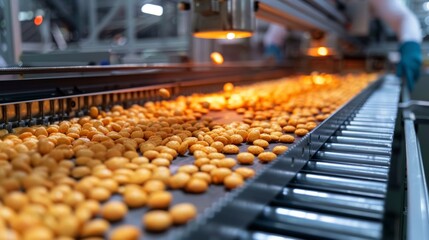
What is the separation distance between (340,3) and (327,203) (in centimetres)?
391

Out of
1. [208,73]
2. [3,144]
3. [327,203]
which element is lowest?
[327,203]

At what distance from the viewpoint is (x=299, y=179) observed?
1095 millimetres

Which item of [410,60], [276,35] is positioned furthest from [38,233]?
[276,35]

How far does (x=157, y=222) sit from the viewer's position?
628 mm

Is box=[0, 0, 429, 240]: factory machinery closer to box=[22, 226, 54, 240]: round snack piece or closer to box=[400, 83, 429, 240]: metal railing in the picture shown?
box=[400, 83, 429, 240]: metal railing

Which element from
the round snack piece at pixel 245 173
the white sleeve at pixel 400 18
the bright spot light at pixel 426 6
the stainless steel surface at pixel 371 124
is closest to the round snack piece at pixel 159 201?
the round snack piece at pixel 245 173

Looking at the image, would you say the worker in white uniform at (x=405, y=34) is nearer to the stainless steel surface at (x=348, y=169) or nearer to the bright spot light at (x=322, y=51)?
the bright spot light at (x=322, y=51)

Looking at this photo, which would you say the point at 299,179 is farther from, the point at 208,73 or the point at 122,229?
the point at 208,73

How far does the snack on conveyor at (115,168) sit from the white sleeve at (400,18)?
2628mm

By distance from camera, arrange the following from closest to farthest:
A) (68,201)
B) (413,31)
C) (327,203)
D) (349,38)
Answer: (68,201) < (327,203) < (413,31) < (349,38)

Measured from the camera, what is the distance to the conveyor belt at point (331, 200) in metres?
0.77

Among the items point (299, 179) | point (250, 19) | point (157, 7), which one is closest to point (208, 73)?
point (250, 19)

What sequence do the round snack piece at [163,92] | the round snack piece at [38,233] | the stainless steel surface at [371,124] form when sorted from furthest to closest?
the round snack piece at [163,92], the stainless steel surface at [371,124], the round snack piece at [38,233]

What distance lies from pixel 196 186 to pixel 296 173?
1.33 feet
